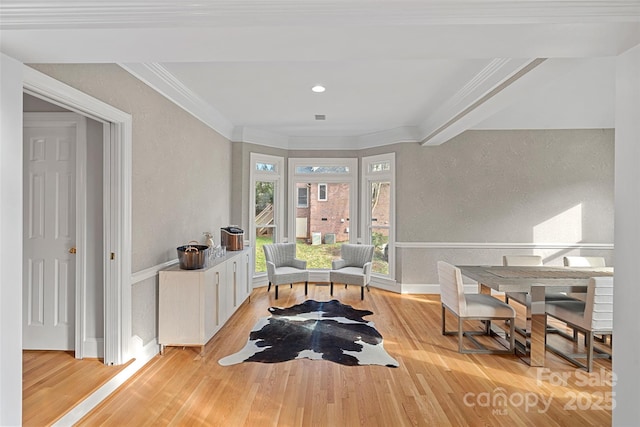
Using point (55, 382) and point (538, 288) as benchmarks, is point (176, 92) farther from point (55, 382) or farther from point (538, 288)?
point (538, 288)

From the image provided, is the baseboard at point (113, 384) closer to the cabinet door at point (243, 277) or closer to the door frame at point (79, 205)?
the door frame at point (79, 205)

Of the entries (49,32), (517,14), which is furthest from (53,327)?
(517,14)

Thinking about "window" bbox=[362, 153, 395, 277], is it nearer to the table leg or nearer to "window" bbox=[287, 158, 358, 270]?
"window" bbox=[287, 158, 358, 270]

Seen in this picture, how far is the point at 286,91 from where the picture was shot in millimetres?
4184

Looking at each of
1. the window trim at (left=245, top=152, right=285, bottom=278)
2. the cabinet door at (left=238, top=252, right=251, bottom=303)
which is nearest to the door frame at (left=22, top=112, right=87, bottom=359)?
the cabinet door at (left=238, top=252, right=251, bottom=303)

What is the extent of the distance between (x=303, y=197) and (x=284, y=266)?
148cm

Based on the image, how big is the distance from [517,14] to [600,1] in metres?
0.32

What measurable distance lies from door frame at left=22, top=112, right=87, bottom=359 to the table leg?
3.91 m

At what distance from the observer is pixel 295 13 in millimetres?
1512

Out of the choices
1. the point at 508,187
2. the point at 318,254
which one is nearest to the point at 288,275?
the point at 318,254

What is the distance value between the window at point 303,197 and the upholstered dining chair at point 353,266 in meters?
1.11

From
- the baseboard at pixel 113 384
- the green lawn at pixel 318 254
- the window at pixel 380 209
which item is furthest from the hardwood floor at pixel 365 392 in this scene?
the green lawn at pixel 318 254

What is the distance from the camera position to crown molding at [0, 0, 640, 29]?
1486 mm

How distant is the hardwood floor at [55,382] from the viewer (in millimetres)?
2309
